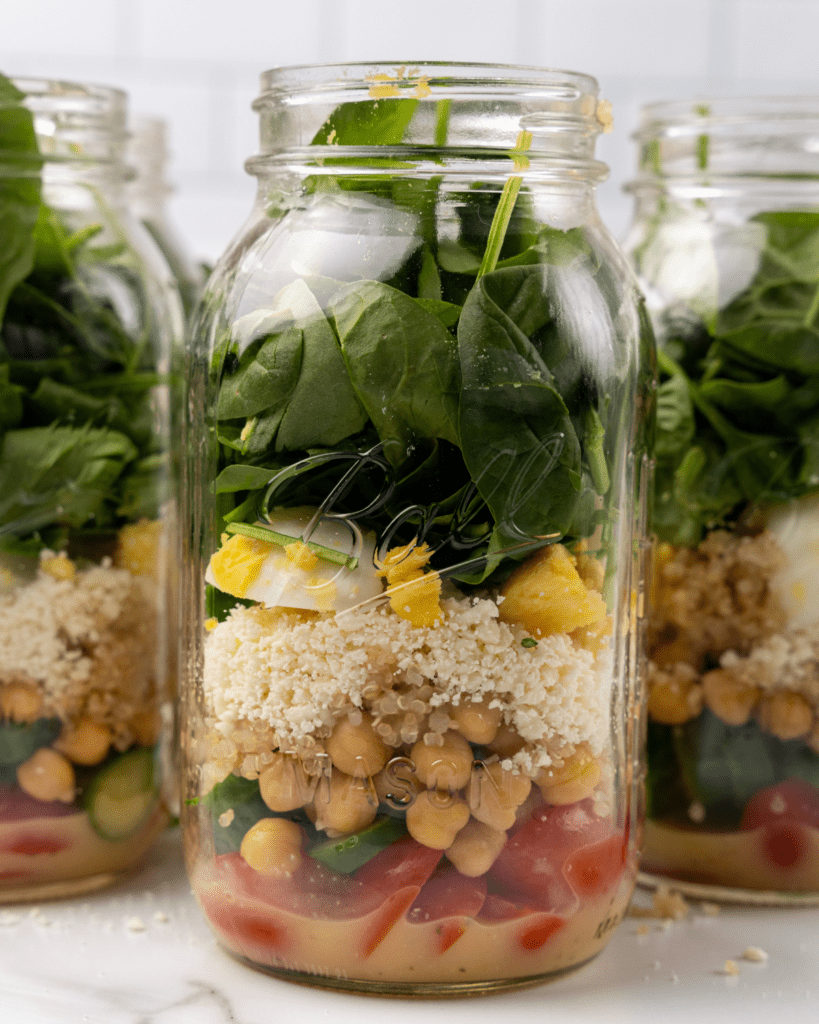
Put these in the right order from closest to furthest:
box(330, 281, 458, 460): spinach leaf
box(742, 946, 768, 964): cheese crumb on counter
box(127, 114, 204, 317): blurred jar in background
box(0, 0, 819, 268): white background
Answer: box(330, 281, 458, 460): spinach leaf → box(742, 946, 768, 964): cheese crumb on counter → box(127, 114, 204, 317): blurred jar in background → box(0, 0, 819, 268): white background

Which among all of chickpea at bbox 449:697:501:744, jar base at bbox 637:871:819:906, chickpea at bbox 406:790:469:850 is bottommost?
jar base at bbox 637:871:819:906

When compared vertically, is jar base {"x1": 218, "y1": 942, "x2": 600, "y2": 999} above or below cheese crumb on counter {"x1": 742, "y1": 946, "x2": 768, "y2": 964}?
above

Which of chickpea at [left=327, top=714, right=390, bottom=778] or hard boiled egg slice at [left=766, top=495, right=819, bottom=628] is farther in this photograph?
hard boiled egg slice at [left=766, top=495, right=819, bottom=628]

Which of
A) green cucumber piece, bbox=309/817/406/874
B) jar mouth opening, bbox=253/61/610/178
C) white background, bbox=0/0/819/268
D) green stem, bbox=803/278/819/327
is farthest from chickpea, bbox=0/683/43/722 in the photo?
white background, bbox=0/0/819/268

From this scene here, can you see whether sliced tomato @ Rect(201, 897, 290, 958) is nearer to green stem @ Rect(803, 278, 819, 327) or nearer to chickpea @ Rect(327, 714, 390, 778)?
chickpea @ Rect(327, 714, 390, 778)

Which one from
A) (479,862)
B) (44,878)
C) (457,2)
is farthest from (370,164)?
(457,2)

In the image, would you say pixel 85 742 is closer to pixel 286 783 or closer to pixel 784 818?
pixel 286 783

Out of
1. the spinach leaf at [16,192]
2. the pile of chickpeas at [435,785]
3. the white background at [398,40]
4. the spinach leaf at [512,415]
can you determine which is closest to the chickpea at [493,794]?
the pile of chickpeas at [435,785]
